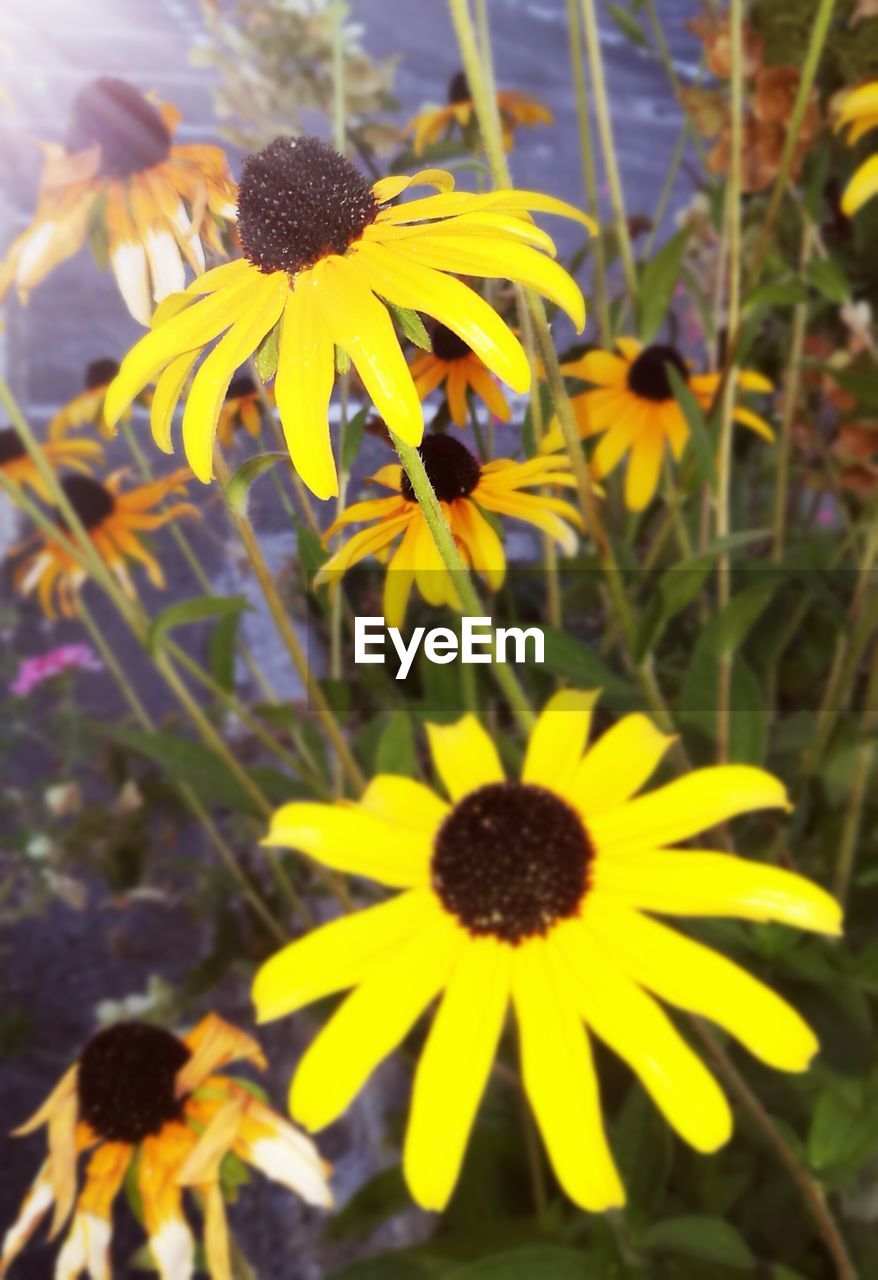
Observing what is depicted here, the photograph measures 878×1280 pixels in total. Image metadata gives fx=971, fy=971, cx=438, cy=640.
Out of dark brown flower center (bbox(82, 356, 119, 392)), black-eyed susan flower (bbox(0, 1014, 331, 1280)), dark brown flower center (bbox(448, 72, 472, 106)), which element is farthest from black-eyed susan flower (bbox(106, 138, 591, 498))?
dark brown flower center (bbox(448, 72, 472, 106))

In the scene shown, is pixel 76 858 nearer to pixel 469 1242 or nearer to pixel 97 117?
pixel 469 1242

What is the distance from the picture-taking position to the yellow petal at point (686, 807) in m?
0.22

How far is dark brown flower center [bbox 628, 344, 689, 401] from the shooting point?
317 millimetres

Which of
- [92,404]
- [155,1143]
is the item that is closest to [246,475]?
[155,1143]

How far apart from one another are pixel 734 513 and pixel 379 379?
0.49 metres

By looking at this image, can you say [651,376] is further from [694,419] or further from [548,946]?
[548,946]

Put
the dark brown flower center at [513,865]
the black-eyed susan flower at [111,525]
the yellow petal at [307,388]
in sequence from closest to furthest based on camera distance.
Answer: the yellow petal at [307,388] → the dark brown flower center at [513,865] → the black-eyed susan flower at [111,525]

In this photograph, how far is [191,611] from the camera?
295 mm

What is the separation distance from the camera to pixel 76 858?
68cm

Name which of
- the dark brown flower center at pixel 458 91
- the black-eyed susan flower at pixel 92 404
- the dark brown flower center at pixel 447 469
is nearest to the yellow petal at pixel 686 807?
the dark brown flower center at pixel 447 469

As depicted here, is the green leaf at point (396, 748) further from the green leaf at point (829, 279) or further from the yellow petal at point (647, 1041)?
the green leaf at point (829, 279)

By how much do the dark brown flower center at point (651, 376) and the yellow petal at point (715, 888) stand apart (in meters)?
0.16

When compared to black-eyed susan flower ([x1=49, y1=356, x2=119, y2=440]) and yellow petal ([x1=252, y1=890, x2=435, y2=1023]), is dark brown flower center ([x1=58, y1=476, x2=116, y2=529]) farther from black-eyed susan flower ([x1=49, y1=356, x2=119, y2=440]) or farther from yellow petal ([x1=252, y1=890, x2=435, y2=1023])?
yellow petal ([x1=252, y1=890, x2=435, y2=1023])

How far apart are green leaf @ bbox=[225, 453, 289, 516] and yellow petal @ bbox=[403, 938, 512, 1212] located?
13 cm
